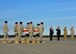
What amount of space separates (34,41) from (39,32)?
99 centimetres

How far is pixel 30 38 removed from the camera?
39312 mm

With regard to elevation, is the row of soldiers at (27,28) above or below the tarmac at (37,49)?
above

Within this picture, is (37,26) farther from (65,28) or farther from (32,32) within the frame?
(65,28)

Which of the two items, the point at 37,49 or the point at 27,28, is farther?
the point at 27,28

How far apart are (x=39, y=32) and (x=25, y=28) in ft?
4.42

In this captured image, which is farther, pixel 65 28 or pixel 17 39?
pixel 65 28

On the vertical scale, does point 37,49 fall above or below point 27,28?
below

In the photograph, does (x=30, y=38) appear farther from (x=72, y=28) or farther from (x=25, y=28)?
(x=72, y=28)

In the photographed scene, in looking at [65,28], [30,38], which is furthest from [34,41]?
[65,28]

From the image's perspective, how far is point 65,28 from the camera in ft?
182

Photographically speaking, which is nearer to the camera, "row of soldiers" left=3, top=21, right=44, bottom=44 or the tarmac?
the tarmac

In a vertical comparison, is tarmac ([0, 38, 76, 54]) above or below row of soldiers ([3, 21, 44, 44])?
below

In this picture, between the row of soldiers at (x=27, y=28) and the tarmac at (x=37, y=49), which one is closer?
the tarmac at (x=37, y=49)

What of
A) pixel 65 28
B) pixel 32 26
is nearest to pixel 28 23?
pixel 32 26
